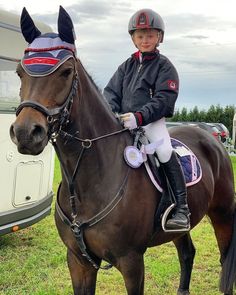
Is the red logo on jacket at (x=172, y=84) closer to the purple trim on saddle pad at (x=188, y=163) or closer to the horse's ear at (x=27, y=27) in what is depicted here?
the purple trim on saddle pad at (x=188, y=163)

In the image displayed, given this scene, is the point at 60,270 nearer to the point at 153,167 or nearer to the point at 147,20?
the point at 153,167

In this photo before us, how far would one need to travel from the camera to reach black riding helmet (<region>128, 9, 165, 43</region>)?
3.32 meters

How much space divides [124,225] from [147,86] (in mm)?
1112

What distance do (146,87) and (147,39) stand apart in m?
0.39

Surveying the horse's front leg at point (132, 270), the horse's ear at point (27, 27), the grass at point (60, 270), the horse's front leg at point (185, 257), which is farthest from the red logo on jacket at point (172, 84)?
the grass at point (60, 270)

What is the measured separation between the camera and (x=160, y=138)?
336 cm

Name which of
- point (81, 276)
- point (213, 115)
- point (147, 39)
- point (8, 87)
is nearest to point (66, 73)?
point (147, 39)

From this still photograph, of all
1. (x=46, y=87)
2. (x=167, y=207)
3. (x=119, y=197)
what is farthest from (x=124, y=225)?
(x=46, y=87)

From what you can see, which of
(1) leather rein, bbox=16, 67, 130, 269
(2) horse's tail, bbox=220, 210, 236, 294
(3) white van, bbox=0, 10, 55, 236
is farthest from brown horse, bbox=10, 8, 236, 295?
(3) white van, bbox=0, 10, 55, 236

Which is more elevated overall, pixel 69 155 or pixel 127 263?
pixel 69 155

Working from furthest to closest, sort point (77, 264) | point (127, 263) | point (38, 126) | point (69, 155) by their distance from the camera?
point (77, 264) < point (127, 263) < point (69, 155) < point (38, 126)

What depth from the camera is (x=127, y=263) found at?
9.76 ft

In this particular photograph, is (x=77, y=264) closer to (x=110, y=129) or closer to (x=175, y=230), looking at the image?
(x=175, y=230)

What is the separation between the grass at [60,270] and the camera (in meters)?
4.77
